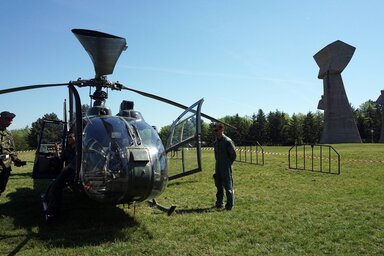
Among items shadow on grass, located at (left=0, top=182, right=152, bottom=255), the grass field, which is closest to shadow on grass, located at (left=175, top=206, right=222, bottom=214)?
the grass field

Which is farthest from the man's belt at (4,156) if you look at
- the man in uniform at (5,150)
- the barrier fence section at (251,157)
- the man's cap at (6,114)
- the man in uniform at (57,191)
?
the barrier fence section at (251,157)

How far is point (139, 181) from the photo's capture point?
551cm

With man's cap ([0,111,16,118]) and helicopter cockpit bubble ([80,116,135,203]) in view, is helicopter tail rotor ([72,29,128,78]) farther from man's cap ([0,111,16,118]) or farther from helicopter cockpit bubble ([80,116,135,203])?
man's cap ([0,111,16,118])

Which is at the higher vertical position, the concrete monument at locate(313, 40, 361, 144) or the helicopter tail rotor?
the concrete monument at locate(313, 40, 361, 144)

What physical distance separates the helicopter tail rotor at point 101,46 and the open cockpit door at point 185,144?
1.70 m

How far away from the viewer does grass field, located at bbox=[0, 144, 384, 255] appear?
5.26m

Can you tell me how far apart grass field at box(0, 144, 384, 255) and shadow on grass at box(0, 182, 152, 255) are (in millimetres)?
14

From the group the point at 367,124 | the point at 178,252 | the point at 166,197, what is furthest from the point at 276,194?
the point at 367,124

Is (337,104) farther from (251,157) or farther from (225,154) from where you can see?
(225,154)

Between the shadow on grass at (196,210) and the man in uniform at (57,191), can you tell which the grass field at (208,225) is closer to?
the shadow on grass at (196,210)

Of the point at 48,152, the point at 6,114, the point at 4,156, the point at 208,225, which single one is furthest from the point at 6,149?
the point at 208,225

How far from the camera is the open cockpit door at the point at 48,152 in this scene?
27.7ft

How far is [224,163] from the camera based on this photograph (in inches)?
322

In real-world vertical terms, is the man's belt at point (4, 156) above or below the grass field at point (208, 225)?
above
